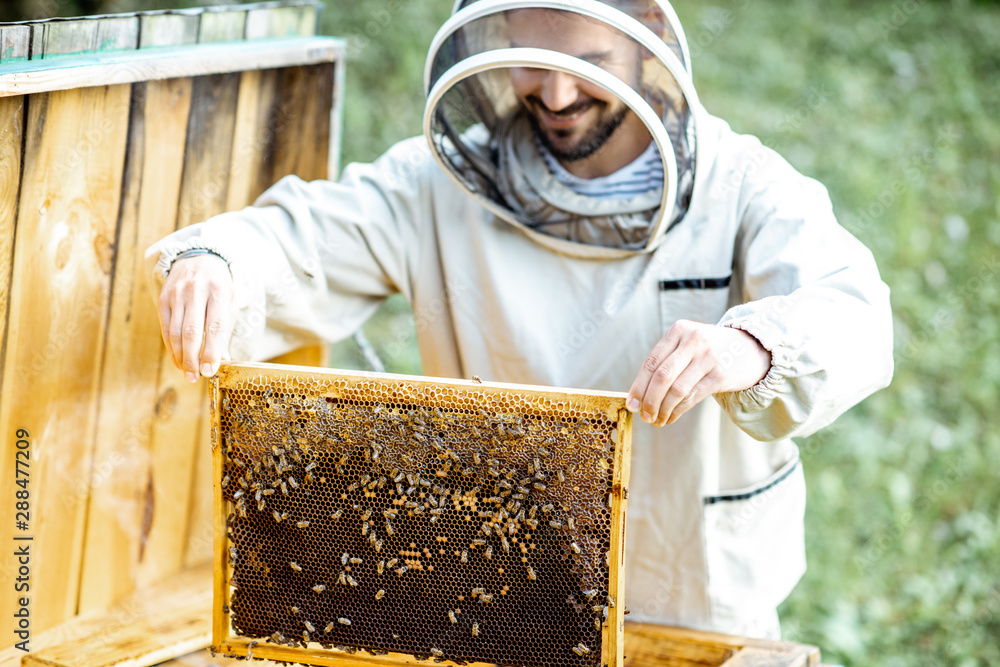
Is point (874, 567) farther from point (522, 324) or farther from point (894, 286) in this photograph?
point (522, 324)

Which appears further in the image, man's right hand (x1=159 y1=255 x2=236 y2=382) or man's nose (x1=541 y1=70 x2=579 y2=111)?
man's nose (x1=541 y1=70 x2=579 y2=111)

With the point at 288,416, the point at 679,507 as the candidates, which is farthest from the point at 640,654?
the point at 288,416

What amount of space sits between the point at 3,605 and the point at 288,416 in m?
1.10

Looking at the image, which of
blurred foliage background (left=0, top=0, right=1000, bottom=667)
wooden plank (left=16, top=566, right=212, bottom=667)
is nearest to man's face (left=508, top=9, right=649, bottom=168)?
wooden plank (left=16, top=566, right=212, bottom=667)

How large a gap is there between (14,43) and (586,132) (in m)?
1.62

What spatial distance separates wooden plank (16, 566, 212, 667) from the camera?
8.00 feet

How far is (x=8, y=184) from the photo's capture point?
227 centimetres

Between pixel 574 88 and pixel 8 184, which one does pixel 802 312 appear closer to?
pixel 574 88

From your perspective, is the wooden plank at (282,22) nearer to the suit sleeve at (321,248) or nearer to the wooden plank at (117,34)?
the wooden plank at (117,34)

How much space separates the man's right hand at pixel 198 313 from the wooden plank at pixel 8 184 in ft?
1.37

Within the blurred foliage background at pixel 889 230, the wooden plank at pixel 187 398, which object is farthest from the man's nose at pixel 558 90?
the blurred foliage background at pixel 889 230

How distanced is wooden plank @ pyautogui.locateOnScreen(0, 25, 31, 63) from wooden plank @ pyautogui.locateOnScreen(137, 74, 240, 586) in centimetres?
58

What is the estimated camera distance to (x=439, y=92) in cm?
254

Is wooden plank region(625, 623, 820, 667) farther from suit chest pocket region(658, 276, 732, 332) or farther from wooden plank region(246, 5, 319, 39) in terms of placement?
wooden plank region(246, 5, 319, 39)
